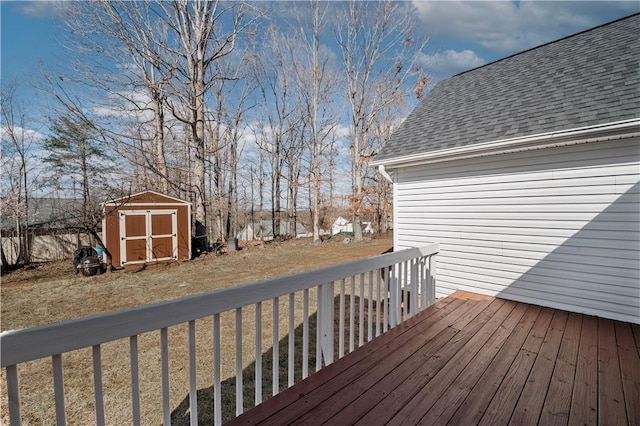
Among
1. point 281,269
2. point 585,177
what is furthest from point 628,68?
point 281,269

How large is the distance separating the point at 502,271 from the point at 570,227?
968 mm

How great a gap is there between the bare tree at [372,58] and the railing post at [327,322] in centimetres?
1126

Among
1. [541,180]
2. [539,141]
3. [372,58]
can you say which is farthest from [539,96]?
[372,58]

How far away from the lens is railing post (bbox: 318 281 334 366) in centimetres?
233

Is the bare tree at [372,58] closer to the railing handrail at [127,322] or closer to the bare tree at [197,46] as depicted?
the bare tree at [197,46]

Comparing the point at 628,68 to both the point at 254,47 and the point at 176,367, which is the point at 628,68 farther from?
the point at 254,47

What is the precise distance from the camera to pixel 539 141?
3.71 metres

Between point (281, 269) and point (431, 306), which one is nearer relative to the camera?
point (431, 306)

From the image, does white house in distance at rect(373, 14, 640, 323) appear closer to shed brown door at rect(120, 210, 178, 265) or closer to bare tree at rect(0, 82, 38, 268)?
shed brown door at rect(120, 210, 178, 265)

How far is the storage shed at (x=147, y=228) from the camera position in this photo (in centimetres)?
912

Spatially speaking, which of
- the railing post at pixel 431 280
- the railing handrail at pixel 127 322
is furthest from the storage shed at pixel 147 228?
the railing handrail at pixel 127 322

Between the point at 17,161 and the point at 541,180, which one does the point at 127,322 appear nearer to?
the point at 541,180

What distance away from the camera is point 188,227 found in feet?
34.4

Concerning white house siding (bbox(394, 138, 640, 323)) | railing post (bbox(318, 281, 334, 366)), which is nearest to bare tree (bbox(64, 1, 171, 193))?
white house siding (bbox(394, 138, 640, 323))
